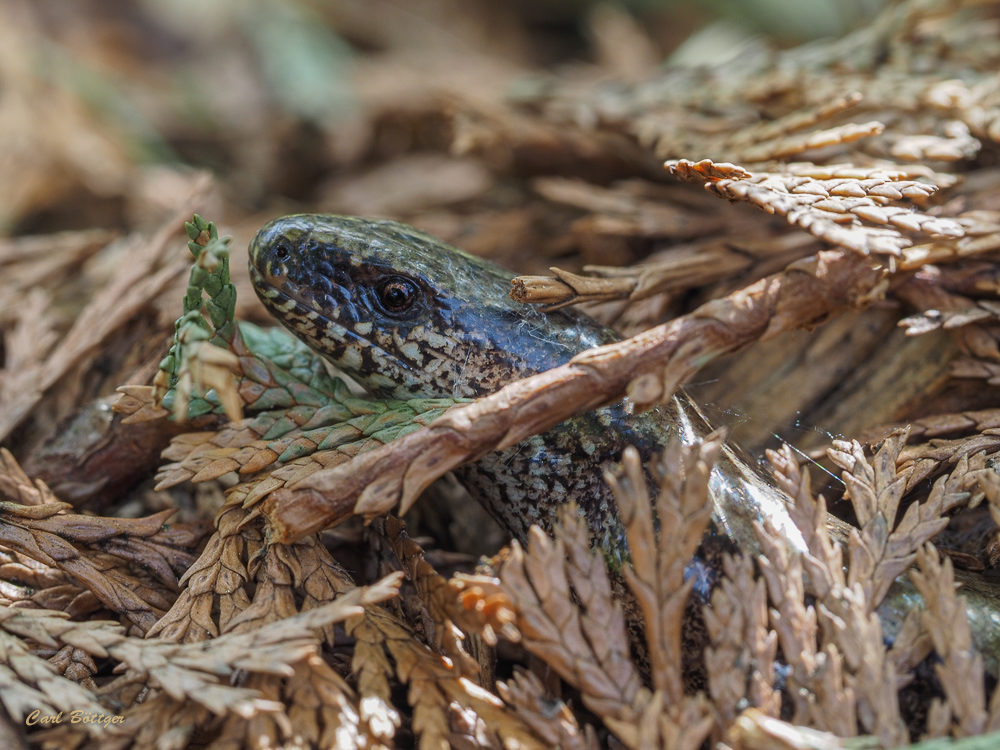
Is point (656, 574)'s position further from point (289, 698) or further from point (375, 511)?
point (289, 698)

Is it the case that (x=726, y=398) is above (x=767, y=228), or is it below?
below

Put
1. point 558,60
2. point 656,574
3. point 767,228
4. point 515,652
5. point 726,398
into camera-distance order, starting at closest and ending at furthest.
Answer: point 656,574 → point 515,652 → point 726,398 → point 767,228 → point 558,60

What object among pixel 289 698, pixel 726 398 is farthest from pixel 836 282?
pixel 289 698

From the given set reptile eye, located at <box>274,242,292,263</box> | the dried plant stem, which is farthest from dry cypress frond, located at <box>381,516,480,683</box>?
reptile eye, located at <box>274,242,292,263</box>

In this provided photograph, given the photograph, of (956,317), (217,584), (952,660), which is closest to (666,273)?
(956,317)

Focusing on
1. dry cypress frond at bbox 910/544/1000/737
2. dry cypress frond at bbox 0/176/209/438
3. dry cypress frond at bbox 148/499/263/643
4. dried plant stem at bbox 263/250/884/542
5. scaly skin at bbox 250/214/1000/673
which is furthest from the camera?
dry cypress frond at bbox 0/176/209/438

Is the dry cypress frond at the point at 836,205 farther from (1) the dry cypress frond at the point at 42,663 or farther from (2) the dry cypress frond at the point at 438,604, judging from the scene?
(1) the dry cypress frond at the point at 42,663

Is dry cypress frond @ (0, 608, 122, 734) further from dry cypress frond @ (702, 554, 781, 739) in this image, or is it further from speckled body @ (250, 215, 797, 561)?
dry cypress frond @ (702, 554, 781, 739)
